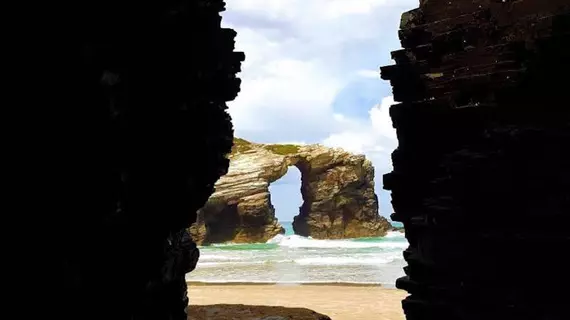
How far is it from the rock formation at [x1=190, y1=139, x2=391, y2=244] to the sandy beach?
1352 inches

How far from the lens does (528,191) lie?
8570 mm

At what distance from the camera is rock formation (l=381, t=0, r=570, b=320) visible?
27.7ft

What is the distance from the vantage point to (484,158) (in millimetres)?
8938

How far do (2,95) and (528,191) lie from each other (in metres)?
7.43

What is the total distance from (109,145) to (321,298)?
58.2ft

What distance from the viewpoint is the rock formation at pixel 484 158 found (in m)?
8.43

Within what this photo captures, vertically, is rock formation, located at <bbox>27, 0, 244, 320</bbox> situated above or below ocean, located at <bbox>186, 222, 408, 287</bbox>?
above

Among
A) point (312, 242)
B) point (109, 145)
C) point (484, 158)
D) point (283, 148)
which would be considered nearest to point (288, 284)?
point (484, 158)

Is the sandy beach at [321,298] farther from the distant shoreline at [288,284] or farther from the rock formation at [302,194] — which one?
the rock formation at [302,194]

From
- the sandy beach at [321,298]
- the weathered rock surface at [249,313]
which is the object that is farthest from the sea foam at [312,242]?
the weathered rock surface at [249,313]

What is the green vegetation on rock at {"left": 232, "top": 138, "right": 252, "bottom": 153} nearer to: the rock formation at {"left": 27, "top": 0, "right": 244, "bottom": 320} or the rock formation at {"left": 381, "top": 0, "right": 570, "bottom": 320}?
the rock formation at {"left": 381, "top": 0, "right": 570, "bottom": 320}

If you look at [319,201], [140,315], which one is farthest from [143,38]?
[319,201]

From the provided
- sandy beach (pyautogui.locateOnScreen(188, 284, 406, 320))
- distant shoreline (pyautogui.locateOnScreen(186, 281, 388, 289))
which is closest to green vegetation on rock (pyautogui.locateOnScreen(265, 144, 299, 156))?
distant shoreline (pyautogui.locateOnScreen(186, 281, 388, 289))

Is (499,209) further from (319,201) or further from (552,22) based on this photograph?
(319,201)
